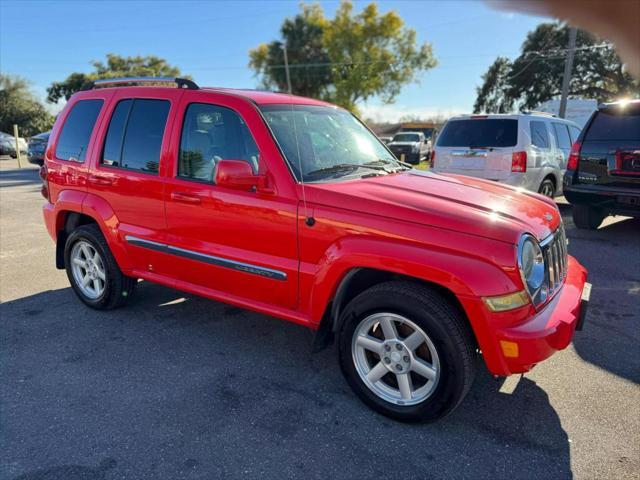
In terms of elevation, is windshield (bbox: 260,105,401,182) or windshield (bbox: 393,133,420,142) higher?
windshield (bbox: 260,105,401,182)

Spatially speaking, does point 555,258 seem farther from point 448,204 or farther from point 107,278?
point 107,278

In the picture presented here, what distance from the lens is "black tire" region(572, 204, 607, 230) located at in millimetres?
7621

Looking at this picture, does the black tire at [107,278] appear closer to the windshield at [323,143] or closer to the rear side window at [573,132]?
the windshield at [323,143]

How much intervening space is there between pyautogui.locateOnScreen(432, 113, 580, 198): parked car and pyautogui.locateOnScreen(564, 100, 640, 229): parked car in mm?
847

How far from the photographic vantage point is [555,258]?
299cm

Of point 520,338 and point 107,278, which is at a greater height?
point 520,338

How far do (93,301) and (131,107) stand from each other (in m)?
1.80

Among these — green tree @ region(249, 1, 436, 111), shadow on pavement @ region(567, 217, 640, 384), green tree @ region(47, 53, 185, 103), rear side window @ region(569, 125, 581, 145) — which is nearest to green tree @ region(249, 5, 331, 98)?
green tree @ region(249, 1, 436, 111)

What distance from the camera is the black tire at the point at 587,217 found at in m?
7.62

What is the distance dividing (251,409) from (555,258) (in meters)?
2.12

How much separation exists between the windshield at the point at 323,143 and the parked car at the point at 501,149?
4295 millimetres

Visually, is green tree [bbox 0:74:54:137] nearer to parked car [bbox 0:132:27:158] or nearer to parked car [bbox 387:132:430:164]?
parked car [bbox 0:132:27:158]

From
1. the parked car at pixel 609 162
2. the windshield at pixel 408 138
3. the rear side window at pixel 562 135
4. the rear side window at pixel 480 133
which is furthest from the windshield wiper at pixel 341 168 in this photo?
the windshield at pixel 408 138

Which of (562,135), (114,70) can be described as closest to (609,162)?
(562,135)
